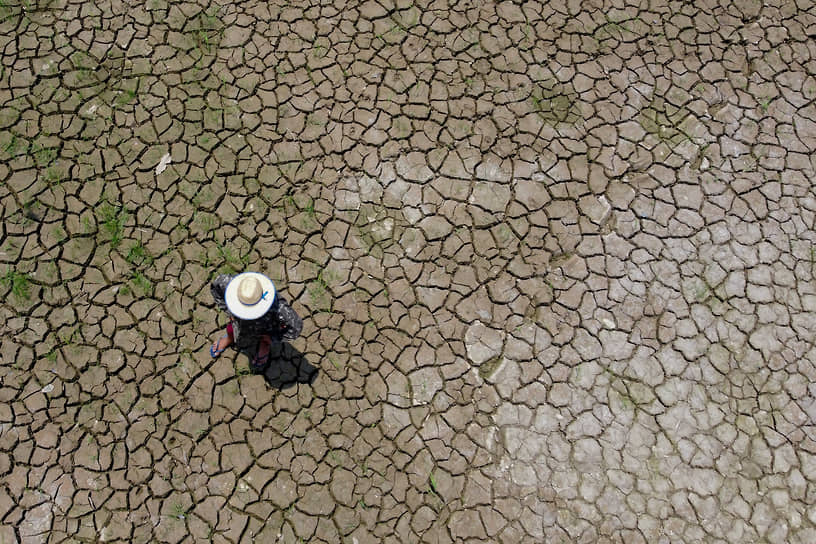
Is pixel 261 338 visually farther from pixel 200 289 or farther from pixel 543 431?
pixel 543 431

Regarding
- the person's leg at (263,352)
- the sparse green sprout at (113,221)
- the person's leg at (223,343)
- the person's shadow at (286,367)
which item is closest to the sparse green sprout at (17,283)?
the sparse green sprout at (113,221)

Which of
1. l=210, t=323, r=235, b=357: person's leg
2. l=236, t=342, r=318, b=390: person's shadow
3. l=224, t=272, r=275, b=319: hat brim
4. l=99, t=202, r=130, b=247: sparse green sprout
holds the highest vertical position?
l=224, t=272, r=275, b=319: hat brim

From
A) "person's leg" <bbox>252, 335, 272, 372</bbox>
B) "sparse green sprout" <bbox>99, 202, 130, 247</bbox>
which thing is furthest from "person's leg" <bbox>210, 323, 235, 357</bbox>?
"sparse green sprout" <bbox>99, 202, 130, 247</bbox>

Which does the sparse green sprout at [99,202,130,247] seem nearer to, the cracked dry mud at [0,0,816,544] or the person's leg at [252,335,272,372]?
the cracked dry mud at [0,0,816,544]

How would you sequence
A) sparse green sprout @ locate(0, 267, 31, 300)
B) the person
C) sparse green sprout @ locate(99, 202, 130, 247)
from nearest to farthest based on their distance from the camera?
the person
sparse green sprout @ locate(0, 267, 31, 300)
sparse green sprout @ locate(99, 202, 130, 247)

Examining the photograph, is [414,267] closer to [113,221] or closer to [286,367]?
[286,367]

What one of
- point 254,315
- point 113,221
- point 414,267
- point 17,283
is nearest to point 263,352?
point 254,315
